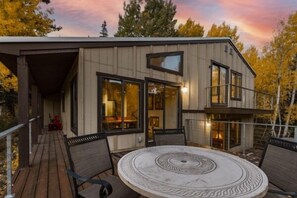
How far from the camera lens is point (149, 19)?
61.7 ft

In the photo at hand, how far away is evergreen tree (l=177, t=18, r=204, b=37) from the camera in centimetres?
1927

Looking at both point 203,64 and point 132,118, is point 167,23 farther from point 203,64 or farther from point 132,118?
point 132,118

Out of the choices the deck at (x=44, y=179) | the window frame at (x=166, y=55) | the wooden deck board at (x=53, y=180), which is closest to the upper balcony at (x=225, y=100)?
the window frame at (x=166, y=55)

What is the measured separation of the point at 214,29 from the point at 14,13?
15.6 metres

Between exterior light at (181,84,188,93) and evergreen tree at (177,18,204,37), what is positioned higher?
evergreen tree at (177,18,204,37)

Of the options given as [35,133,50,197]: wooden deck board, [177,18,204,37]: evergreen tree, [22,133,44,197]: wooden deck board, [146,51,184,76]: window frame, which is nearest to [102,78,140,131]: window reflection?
[146,51,184,76]: window frame

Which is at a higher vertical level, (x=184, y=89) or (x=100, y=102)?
(x=184, y=89)

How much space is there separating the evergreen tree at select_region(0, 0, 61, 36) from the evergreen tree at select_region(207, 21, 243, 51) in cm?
1363

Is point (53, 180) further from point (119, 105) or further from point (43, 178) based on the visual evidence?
point (119, 105)

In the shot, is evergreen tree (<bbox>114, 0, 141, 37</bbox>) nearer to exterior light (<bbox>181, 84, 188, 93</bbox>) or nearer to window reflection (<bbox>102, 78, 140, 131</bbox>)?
exterior light (<bbox>181, 84, 188, 93</bbox>)

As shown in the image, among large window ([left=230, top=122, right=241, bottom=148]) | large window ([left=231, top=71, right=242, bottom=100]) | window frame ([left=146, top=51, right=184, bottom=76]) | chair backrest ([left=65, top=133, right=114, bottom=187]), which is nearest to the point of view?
chair backrest ([left=65, top=133, right=114, bottom=187])

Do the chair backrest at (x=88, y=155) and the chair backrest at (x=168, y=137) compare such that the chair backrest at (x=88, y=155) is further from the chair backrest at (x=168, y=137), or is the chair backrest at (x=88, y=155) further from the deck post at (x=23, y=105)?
the deck post at (x=23, y=105)

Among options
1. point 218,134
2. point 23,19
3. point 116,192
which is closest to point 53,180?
point 116,192

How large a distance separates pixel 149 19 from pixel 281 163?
737 inches
